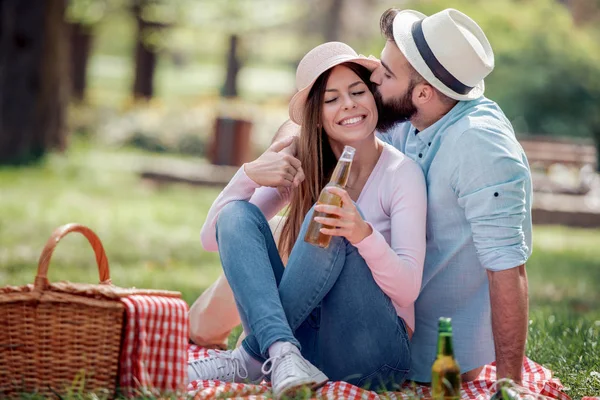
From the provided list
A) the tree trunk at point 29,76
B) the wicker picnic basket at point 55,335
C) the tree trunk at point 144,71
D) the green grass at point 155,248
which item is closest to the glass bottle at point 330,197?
the wicker picnic basket at point 55,335

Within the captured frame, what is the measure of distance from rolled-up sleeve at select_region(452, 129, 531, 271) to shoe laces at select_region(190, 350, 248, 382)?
1.08 m

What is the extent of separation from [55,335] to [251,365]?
90 centimetres

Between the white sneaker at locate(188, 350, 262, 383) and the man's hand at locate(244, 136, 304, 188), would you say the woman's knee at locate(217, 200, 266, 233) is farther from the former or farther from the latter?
the white sneaker at locate(188, 350, 262, 383)

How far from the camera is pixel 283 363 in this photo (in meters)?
3.48

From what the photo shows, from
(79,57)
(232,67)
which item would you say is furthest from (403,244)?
(79,57)

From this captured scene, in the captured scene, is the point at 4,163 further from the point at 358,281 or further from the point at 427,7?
the point at 358,281

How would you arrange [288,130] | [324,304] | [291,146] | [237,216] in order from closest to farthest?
1. [324,304]
2. [237,216]
3. [291,146]
4. [288,130]

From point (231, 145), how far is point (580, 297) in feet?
23.8

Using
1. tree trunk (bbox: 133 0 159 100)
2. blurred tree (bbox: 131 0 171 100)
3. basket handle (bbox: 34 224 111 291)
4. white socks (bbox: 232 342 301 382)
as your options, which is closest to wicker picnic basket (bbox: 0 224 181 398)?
basket handle (bbox: 34 224 111 291)

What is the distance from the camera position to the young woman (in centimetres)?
360

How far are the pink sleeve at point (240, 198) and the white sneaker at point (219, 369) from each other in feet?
1.68

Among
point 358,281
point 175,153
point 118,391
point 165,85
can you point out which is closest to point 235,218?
point 358,281

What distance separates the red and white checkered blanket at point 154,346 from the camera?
3363mm

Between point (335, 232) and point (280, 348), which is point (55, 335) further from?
point (335, 232)
